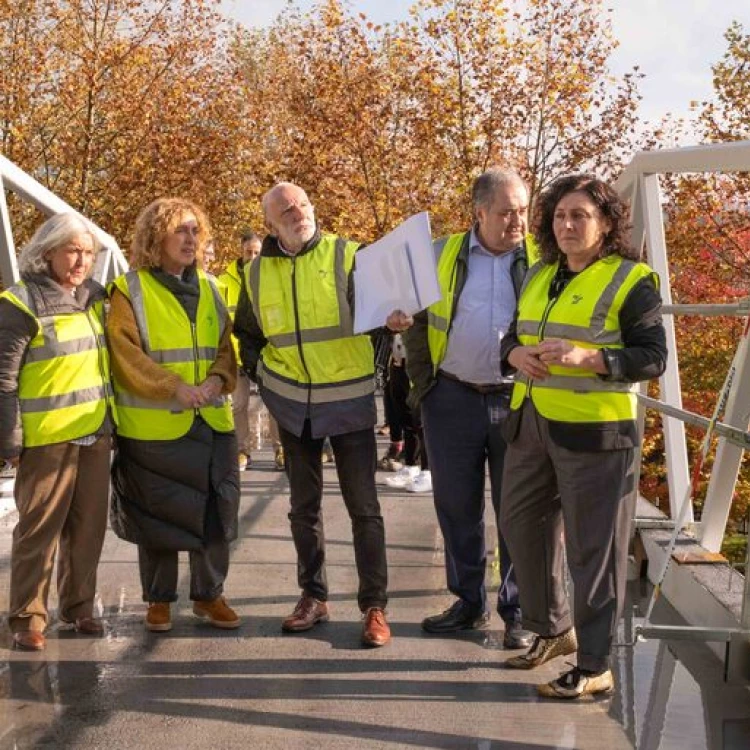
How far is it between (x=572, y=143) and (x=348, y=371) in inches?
877

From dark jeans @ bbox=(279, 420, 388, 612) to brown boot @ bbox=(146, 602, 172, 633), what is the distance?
1.75 ft

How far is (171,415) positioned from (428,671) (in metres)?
1.40

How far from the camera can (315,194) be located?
89.2ft

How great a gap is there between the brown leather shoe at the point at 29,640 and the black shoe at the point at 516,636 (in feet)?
5.56

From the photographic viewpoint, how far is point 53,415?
4.65 m

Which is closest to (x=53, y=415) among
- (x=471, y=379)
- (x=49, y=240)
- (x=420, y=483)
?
(x=49, y=240)

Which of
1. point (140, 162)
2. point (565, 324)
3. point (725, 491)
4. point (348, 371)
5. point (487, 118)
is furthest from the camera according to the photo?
point (487, 118)

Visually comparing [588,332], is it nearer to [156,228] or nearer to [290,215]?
[290,215]

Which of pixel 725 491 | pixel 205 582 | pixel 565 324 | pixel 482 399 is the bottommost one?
pixel 205 582

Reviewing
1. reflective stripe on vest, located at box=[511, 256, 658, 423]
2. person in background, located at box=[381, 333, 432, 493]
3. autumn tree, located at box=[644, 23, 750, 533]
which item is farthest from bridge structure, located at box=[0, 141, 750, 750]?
autumn tree, located at box=[644, 23, 750, 533]

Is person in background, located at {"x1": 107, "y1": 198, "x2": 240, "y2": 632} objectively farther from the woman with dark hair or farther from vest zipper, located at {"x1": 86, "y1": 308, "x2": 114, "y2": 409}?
the woman with dark hair

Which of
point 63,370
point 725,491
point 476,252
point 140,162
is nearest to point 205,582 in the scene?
point 63,370

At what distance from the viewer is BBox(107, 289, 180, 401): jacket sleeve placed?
4.72 m

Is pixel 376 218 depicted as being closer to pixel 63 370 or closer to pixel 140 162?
pixel 140 162
